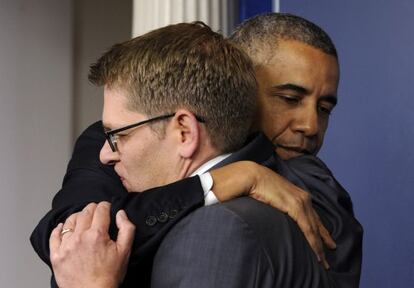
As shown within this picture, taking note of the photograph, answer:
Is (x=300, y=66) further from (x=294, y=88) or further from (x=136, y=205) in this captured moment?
(x=136, y=205)

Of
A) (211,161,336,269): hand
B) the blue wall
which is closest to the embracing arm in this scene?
(211,161,336,269): hand


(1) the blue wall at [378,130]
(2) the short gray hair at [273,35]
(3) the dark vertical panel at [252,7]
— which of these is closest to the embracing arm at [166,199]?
(2) the short gray hair at [273,35]

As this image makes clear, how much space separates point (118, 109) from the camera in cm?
146

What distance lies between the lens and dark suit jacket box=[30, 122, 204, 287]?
135cm

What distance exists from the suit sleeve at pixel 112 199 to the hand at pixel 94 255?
0.03 meters

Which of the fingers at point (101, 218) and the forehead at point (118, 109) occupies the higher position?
the forehead at point (118, 109)

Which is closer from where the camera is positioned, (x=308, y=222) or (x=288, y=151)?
(x=308, y=222)

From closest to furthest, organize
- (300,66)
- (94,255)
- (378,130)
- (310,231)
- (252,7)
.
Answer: (94,255) → (310,231) → (300,66) → (378,130) → (252,7)

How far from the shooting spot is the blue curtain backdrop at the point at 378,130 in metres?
3.10

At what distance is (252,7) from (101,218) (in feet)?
8.08

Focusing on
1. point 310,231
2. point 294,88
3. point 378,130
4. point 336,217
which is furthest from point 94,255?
point 378,130

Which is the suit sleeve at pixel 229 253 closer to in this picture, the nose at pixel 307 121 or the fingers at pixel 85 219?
the fingers at pixel 85 219

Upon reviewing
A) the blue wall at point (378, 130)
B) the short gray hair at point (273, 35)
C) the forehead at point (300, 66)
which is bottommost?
the blue wall at point (378, 130)

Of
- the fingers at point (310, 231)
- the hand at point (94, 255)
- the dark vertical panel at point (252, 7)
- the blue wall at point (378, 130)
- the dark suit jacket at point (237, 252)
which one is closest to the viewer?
the dark suit jacket at point (237, 252)
